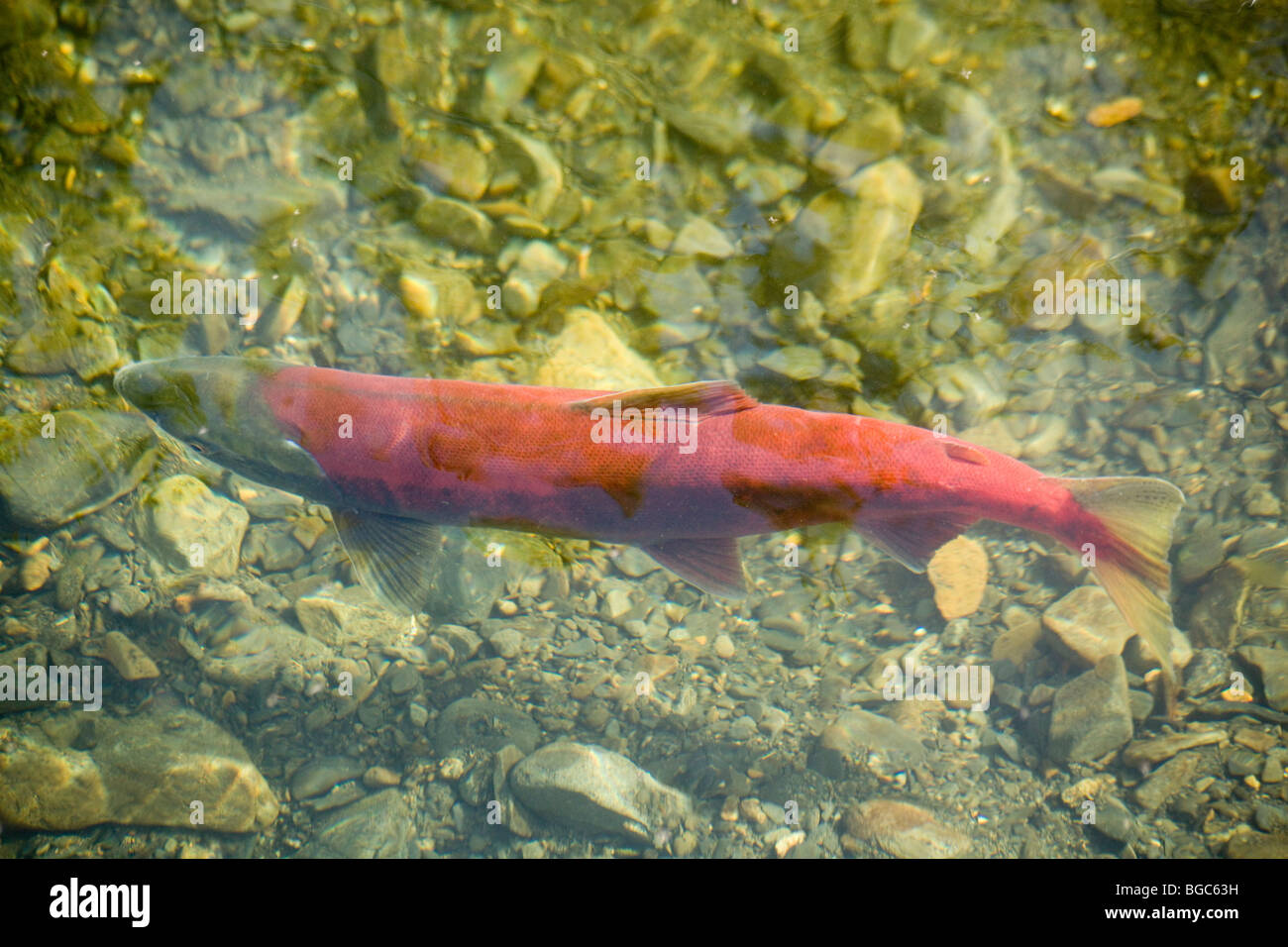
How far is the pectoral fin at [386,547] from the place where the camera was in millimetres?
3316

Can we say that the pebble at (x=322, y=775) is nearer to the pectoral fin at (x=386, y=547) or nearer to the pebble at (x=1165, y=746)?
the pectoral fin at (x=386, y=547)

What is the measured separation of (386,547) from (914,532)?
2595 millimetres

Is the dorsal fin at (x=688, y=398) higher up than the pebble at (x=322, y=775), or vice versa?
the dorsal fin at (x=688, y=398)

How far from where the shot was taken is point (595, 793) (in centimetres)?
371

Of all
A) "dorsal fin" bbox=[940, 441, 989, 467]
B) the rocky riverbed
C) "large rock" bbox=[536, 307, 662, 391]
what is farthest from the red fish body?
the rocky riverbed

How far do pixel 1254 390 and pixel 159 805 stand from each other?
717 cm

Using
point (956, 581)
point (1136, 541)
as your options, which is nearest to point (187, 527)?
point (956, 581)

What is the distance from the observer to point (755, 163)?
383cm

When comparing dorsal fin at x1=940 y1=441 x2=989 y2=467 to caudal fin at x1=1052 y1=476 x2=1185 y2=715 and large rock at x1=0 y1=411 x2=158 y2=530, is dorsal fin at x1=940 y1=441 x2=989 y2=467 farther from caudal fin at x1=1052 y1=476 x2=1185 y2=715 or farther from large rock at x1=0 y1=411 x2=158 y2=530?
large rock at x1=0 y1=411 x2=158 y2=530

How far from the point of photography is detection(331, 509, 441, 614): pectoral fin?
10.9ft

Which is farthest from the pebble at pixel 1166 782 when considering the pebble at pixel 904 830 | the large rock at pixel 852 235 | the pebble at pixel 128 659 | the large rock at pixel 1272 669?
the pebble at pixel 128 659

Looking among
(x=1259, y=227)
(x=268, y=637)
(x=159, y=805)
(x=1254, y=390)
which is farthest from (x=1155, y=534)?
(x=159, y=805)

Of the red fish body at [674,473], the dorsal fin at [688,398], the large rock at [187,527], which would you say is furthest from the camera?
the large rock at [187,527]

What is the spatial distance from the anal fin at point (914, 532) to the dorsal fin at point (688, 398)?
2.83 ft
